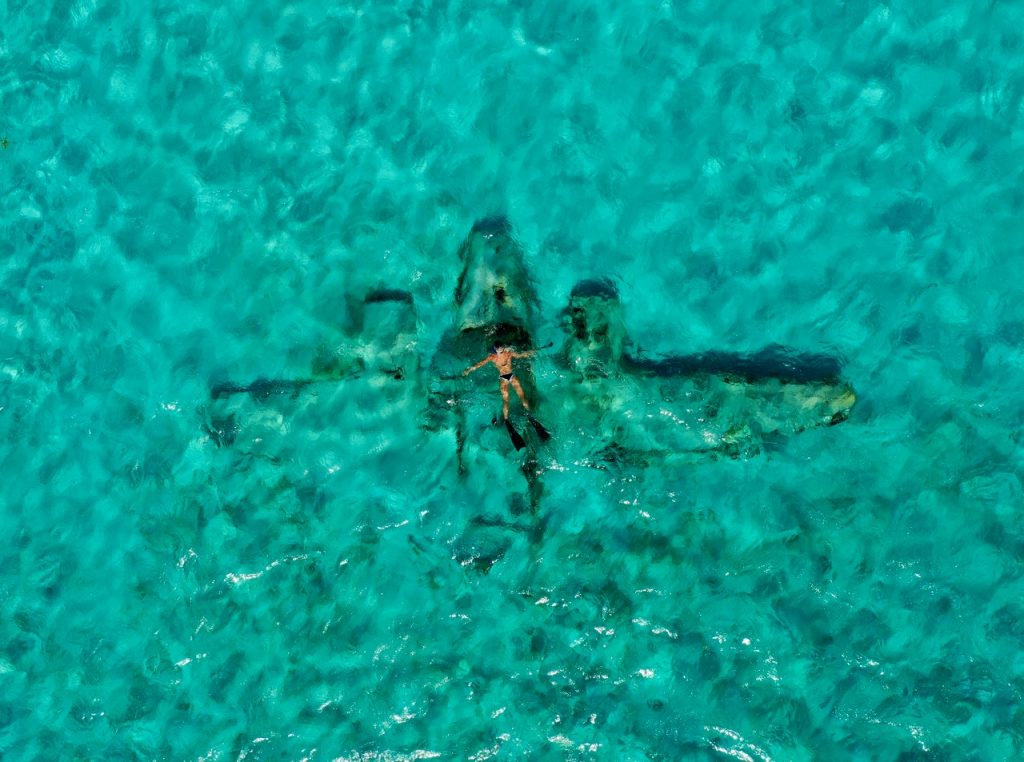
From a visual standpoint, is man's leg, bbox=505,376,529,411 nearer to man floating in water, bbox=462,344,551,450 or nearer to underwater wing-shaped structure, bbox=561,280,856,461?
man floating in water, bbox=462,344,551,450

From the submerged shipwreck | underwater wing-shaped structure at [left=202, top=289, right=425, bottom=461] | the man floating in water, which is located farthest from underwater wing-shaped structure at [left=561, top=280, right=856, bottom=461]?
underwater wing-shaped structure at [left=202, top=289, right=425, bottom=461]

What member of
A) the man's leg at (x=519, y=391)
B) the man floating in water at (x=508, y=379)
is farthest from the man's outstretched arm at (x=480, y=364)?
the man's leg at (x=519, y=391)

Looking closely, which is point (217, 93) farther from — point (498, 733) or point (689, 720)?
point (689, 720)

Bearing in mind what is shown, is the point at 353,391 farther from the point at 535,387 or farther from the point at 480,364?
the point at 535,387

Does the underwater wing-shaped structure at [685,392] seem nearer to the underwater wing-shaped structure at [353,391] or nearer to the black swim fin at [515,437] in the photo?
the black swim fin at [515,437]

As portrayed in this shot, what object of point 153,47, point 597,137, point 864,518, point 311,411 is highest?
point 153,47

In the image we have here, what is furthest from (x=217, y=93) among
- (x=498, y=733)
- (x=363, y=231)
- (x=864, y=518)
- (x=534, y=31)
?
(x=864, y=518)

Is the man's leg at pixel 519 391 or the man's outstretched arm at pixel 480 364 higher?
the man's outstretched arm at pixel 480 364
